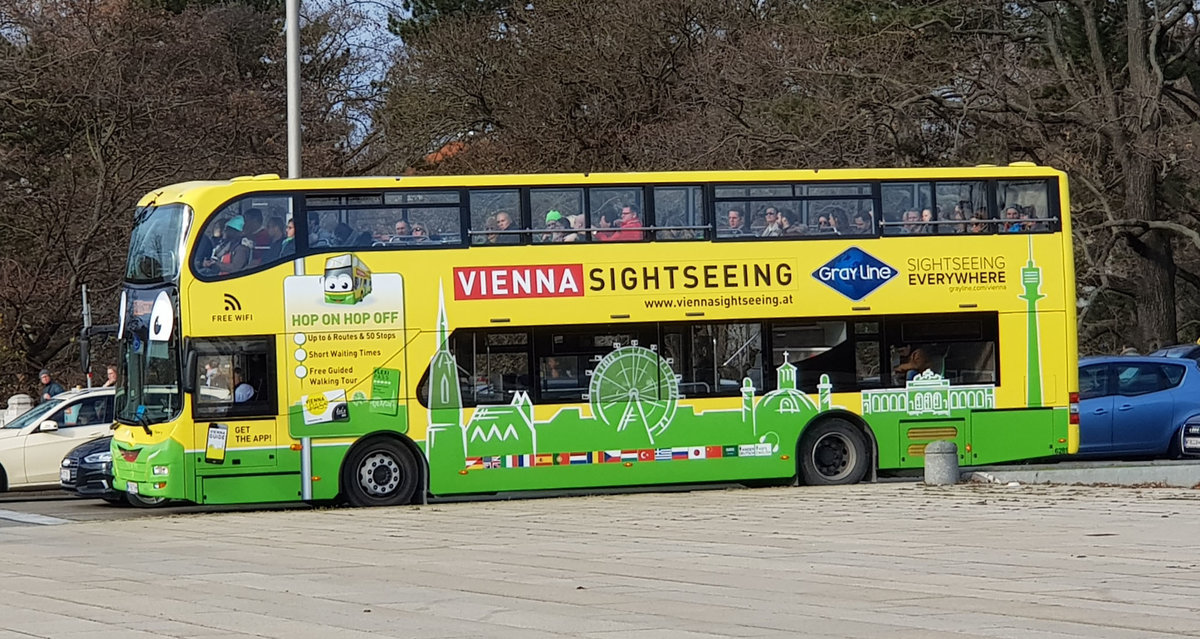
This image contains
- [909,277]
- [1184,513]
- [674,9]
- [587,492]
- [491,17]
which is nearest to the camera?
[1184,513]

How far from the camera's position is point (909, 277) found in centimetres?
2144

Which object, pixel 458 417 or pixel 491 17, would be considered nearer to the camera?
pixel 458 417

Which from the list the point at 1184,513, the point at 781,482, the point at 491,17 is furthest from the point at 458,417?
the point at 491,17

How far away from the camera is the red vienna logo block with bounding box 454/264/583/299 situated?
2036cm

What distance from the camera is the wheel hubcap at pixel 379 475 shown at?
20.4 metres

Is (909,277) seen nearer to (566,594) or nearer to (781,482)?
(781,482)

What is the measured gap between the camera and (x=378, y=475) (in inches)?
803

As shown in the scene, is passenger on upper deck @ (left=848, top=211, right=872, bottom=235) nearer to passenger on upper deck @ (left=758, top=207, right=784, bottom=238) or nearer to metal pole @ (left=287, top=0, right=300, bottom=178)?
passenger on upper deck @ (left=758, top=207, right=784, bottom=238)

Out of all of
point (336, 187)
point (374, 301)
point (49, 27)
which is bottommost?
point (374, 301)

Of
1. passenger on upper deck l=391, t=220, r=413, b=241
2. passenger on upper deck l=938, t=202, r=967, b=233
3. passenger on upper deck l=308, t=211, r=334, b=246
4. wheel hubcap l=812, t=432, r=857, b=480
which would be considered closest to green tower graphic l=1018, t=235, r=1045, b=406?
passenger on upper deck l=938, t=202, r=967, b=233

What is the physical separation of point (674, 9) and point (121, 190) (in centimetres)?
1386

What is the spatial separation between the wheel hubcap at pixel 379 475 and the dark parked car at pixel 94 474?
10.7 ft

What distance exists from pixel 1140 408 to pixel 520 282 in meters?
9.18

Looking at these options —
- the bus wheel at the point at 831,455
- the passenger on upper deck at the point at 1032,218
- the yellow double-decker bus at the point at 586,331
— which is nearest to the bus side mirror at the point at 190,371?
the yellow double-decker bus at the point at 586,331
